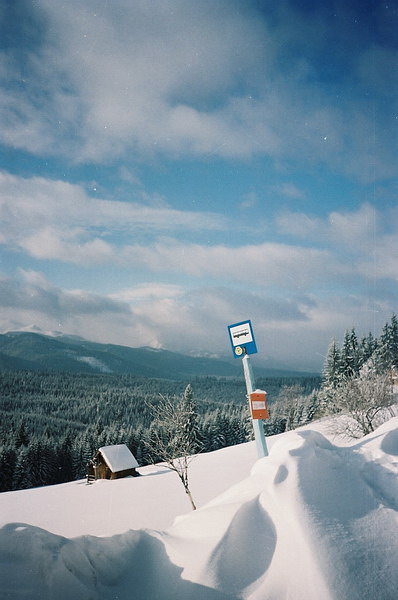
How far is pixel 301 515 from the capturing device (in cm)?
338

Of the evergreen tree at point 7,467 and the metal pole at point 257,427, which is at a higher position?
the metal pole at point 257,427

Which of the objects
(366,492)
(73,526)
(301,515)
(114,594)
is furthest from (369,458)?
(73,526)

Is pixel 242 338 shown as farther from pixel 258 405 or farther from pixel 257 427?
pixel 257 427

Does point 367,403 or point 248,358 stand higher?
point 248,358

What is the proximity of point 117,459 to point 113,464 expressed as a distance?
1031mm

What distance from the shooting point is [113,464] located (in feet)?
128

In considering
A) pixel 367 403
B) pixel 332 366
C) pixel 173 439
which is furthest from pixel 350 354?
pixel 173 439

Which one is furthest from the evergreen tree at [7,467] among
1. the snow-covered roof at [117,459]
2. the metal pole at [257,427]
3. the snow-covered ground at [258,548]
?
the snow-covered ground at [258,548]

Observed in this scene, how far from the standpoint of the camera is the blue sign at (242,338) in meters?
8.84

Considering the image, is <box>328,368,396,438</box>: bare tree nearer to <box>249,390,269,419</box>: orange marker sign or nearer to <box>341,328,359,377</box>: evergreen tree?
<box>249,390,269,419</box>: orange marker sign

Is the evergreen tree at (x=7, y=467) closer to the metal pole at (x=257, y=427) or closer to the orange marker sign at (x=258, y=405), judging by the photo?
the metal pole at (x=257, y=427)

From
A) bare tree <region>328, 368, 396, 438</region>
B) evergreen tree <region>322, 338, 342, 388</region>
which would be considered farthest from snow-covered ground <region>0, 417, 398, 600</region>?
evergreen tree <region>322, 338, 342, 388</region>

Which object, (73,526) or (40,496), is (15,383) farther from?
(73,526)

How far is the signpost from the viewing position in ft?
27.6
